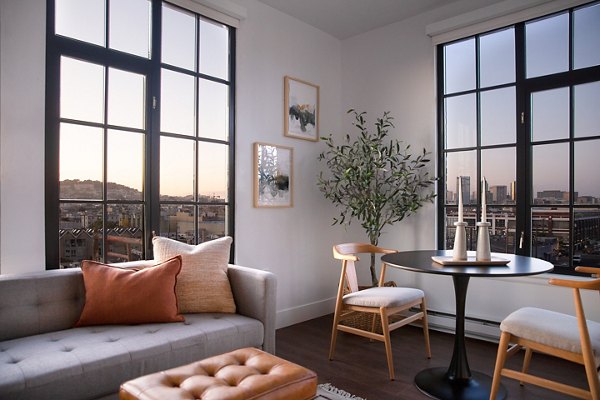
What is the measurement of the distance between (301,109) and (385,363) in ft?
8.06

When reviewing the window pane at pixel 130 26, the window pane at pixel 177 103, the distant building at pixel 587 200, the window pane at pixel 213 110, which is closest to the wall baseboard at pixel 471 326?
the distant building at pixel 587 200

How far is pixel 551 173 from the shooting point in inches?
129

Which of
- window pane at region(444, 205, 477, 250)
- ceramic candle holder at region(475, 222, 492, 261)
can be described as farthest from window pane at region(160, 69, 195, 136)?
window pane at region(444, 205, 477, 250)

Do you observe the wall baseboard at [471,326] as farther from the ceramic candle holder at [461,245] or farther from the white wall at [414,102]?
the ceramic candle holder at [461,245]

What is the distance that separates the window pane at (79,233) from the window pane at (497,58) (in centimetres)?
333

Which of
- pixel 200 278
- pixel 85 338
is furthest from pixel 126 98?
pixel 85 338

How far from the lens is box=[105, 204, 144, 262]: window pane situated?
282cm

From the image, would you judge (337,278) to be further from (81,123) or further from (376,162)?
(81,123)

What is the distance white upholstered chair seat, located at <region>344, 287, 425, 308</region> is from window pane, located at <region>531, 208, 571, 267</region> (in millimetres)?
1173

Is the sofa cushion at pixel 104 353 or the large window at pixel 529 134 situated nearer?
the sofa cushion at pixel 104 353

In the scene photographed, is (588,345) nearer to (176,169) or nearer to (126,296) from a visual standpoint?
(126,296)

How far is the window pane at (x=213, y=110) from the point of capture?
3.39 meters

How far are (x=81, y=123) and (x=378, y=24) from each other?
297 centimetres

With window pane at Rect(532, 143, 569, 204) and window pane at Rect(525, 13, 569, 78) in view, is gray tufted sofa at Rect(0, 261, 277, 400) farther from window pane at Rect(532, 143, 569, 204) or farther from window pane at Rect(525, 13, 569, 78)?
window pane at Rect(525, 13, 569, 78)
